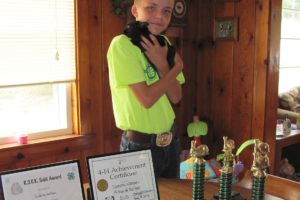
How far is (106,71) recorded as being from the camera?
284 cm

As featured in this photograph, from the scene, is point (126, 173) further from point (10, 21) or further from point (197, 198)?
point (10, 21)

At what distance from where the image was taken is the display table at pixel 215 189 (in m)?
1.34

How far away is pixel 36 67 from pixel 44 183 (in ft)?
5.33

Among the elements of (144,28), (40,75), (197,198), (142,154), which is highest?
(144,28)

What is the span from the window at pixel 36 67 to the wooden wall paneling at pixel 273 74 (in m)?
1.50

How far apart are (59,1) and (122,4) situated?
18.7 inches

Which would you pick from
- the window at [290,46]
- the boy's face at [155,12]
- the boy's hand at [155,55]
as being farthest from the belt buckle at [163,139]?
Result: the window at [290,46]

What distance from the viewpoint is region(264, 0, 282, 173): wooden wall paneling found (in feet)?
9.51

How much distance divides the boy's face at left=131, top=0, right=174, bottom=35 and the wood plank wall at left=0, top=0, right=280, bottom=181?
1079 mm

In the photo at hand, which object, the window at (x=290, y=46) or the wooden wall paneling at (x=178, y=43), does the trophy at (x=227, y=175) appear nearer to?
the wooden wall paneling at (x=178, y=43)

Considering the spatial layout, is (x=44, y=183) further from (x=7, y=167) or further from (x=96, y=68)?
(x=96, y=68)

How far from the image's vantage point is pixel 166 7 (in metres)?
1.69

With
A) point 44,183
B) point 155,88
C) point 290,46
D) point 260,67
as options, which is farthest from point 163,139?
point 290,46

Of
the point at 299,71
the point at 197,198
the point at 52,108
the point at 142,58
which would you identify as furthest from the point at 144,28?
the point at 299,71
